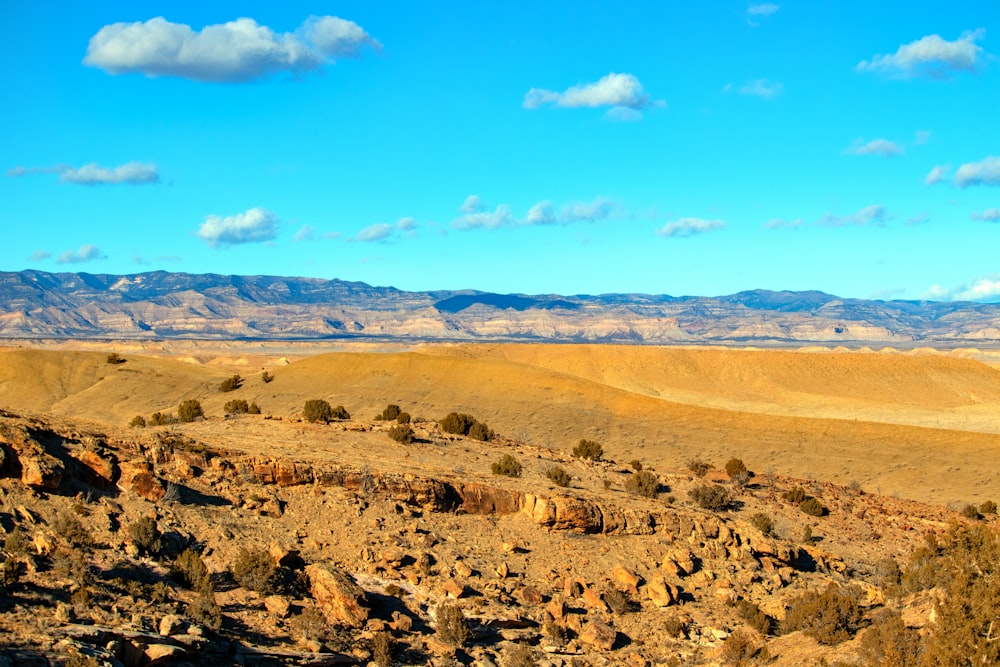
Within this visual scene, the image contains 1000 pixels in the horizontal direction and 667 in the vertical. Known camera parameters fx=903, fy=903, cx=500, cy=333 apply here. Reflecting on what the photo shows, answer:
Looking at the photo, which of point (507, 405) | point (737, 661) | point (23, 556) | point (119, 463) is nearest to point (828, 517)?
point (737, 661)

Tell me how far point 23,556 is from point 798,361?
80212mm

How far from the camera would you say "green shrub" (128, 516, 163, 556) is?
15.2 m

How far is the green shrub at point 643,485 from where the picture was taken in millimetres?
25078

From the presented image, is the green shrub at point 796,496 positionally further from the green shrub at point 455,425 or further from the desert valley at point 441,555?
the green shrub at point 455,425

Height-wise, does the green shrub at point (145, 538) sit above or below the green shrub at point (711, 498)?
above

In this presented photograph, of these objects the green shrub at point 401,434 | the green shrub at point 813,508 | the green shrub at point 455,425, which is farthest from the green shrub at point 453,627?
the green shrub at point 455,425

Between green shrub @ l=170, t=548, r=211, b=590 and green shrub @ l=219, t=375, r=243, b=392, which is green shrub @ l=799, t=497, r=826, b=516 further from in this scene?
green shrub @ l=219, t=375, r=243, b=392

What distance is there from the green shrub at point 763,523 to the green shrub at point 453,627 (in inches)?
390

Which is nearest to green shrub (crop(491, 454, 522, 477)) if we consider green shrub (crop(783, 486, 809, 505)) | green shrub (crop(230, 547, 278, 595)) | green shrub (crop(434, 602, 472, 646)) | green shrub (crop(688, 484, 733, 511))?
green shrub (crop(688, 484, 733, 511))

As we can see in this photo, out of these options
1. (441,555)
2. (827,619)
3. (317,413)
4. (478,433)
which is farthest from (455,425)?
(827,619)

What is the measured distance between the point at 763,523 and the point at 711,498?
2.16 metres

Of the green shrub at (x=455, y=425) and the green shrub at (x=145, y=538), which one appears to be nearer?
the green shrub at (x=145, y=538)

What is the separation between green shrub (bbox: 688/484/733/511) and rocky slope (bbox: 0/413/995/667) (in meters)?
0.81

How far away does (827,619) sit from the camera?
15336 millimetres
